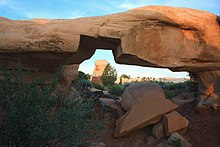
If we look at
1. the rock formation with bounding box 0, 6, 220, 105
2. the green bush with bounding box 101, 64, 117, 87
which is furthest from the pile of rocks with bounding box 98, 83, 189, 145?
the green bush with bounding box 101, 64, 117, 87

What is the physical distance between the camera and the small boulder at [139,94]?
29.1ft

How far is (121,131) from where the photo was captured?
783 centimetres

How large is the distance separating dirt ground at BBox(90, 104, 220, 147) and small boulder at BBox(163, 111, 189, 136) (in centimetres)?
32

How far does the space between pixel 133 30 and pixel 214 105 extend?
3.83m

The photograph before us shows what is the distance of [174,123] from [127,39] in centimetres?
302

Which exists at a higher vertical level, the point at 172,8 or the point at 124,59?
the point at 172,8

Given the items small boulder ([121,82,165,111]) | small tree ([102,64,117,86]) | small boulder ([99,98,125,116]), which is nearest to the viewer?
small boulder ([121,82,165,111])

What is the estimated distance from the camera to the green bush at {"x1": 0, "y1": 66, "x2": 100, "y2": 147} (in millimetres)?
3910

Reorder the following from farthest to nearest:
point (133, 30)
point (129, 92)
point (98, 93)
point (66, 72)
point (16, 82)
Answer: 1. point (98, 93)
2. point (66, 72)
3. point (129, 92)
4. point (133, 30)
5. point (16, 82)

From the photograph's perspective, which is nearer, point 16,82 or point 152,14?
point 16,82

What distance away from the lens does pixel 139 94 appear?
9.05 meters

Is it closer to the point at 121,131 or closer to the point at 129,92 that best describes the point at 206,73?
the point at 129,92

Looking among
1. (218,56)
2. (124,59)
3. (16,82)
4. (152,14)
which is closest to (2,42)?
(16,82)

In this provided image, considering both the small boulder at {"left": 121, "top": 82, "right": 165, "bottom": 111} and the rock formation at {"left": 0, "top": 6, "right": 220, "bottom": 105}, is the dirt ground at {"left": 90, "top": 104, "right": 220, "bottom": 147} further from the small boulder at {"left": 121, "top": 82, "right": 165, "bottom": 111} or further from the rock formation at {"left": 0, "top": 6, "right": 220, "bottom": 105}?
the rock formation at {"left": 0, "top": 6, "right": 220, "bottom": 105}
